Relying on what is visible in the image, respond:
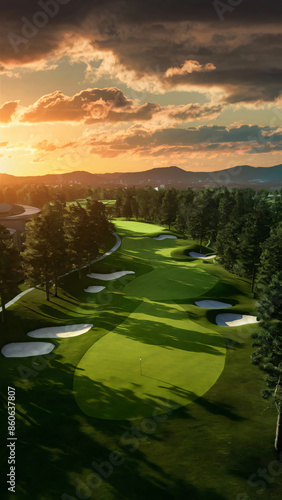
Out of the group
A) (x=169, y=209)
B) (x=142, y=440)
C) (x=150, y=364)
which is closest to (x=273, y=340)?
(x=142, y=440)

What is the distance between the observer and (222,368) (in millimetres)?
22625

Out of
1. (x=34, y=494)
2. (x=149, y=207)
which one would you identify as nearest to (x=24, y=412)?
(x=34, y=494)

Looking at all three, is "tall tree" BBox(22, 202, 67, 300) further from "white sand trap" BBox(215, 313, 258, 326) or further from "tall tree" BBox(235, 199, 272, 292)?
"tall tree" BBox(235, 199, 272, 292)

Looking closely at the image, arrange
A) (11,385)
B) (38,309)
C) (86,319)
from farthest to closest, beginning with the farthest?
(38,309) → (86,319) → (11,385)

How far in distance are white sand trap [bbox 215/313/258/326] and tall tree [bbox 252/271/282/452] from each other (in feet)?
54.4

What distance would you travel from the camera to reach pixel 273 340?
14.6 metres

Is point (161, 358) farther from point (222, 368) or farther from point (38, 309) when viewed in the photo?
point (38, 309)

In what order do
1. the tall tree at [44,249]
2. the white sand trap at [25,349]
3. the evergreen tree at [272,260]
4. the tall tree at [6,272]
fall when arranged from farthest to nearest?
the tall tree at [44,249] < the evergreen tree at [272,260] < the tall tree at [6,272] < the white sand trap at [25,349]

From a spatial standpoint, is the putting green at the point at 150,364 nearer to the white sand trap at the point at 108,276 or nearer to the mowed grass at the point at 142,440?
the mowed grass at the point at 142,440

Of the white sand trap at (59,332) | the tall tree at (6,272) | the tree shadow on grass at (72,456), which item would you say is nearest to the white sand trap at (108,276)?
the white sand trap at (59,332)

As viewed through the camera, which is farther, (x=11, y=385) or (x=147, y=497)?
(x=11, y=385)

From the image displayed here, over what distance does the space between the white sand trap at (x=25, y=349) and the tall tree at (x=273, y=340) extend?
18.8 m

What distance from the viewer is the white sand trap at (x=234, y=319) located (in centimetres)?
3208

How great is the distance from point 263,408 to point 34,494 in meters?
13.2
